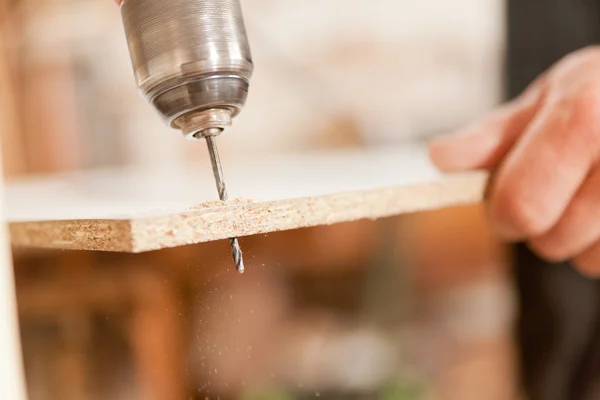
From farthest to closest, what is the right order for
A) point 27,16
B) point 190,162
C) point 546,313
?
1. point 27,16
2. point 190,162
3. point 546,313

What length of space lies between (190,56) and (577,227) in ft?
1.21

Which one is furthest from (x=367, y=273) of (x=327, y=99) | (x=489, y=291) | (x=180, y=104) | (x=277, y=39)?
(x=180, y=104)

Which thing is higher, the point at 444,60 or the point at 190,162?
the point at 444,60

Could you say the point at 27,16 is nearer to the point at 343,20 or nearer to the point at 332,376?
the point at 343,20

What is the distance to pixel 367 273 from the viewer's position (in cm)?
97

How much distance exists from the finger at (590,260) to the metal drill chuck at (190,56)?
39 centimetres

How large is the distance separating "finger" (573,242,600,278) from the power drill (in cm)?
39

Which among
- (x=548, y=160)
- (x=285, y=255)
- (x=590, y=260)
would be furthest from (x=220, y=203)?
(x=285, y=255)

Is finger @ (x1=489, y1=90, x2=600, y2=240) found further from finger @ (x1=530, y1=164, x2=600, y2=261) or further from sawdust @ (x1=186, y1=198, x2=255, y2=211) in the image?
sawdust @ (x1=186, y1=198, x2=255, y2=211)

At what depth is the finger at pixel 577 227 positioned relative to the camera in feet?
1.52

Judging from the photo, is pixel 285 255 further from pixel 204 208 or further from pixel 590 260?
pixel 204 208

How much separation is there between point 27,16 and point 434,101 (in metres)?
0.87

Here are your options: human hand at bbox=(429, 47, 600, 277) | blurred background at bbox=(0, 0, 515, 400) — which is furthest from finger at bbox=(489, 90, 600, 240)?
blurred background at bbox=(0, 0, 515, 400)

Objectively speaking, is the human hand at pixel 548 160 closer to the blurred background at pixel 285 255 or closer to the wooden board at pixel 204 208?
the wooden board at pixel 204 208
